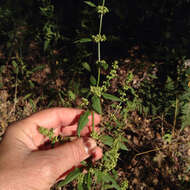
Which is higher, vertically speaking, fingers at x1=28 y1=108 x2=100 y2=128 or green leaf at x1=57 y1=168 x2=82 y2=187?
fingers at x1=28 y1=108 x2=100 y2=128

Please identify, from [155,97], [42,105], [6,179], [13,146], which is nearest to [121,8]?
[155,97]

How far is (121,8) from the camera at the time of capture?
4.60 metres

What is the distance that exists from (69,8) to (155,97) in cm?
315

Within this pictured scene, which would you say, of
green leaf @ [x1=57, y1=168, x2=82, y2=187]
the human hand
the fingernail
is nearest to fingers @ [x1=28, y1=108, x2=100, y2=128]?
the human hand

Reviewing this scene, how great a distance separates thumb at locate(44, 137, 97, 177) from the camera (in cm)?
202

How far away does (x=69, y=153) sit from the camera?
2.11 m

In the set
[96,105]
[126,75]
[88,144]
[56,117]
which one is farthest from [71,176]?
[126,75]

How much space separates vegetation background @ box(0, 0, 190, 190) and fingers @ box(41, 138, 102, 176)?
87cm

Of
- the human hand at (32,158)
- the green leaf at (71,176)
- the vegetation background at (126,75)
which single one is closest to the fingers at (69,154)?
the human hand at (32,158)

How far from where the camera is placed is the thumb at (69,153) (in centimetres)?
202

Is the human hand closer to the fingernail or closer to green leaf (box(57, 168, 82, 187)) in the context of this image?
the fingernail

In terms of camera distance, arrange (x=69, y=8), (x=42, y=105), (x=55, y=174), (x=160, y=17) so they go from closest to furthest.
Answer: (x=55, y=174) < (x=42, y=105) < (x=160, y=17) < (x=69, y=8)

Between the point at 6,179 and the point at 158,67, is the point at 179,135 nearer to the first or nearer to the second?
the point at 158,67

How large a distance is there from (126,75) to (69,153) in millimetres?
2660
